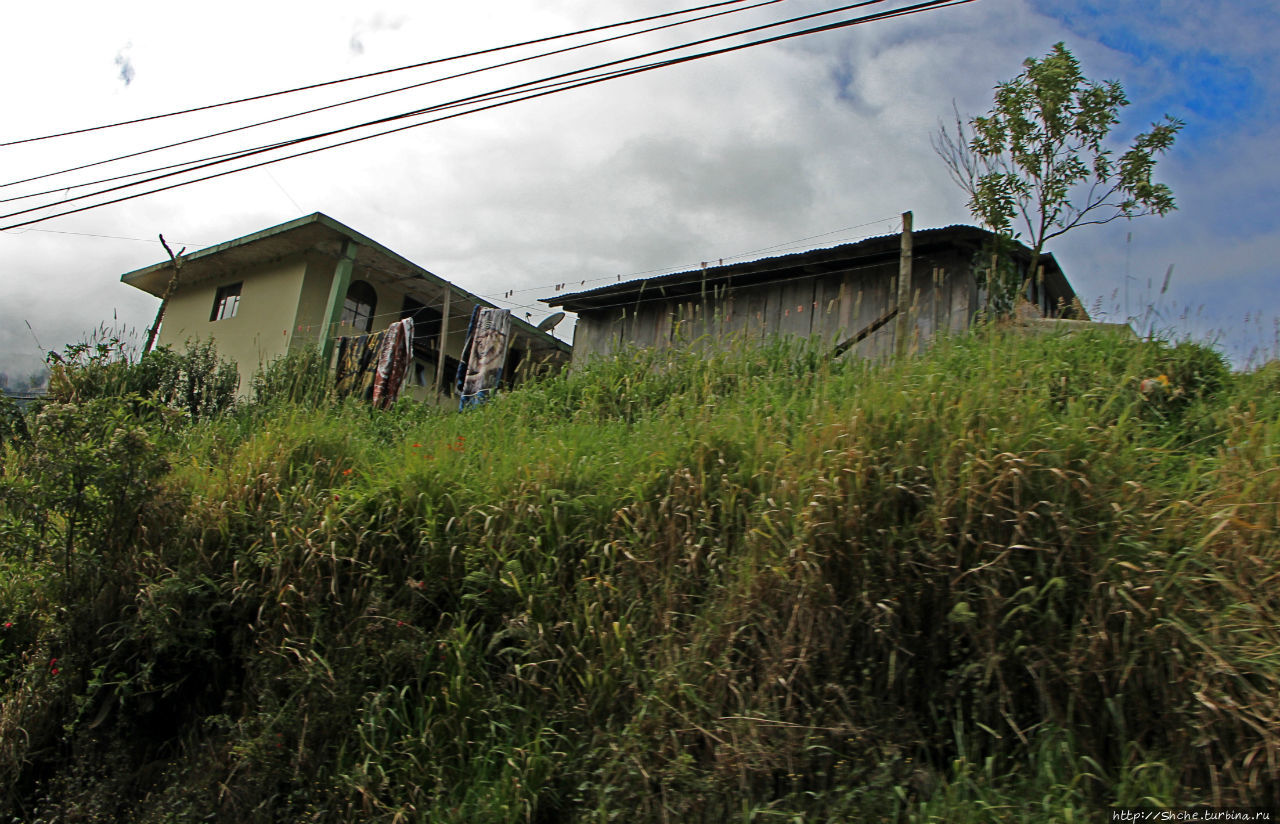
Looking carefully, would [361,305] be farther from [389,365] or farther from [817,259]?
[817,259]

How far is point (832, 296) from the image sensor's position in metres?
8.81

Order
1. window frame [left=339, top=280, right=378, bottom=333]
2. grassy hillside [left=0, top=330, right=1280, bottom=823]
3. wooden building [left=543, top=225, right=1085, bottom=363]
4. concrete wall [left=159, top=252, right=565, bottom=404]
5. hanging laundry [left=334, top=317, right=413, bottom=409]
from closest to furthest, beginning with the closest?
grassy hillside [left=0, top=330, right=1280, bottom=823], wooden building [left=543, top=225, right=1085, bottom=363], hanging laundry [left=334, top=317, right=413, bottom=409], concrete wall [left=159, top=252, right=565, bottom=404], window frame [left=339, top=280, right=378, bottom=333]

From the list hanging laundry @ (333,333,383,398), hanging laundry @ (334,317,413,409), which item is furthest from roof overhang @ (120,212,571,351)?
hanging laundry @ (334,317,413,409)

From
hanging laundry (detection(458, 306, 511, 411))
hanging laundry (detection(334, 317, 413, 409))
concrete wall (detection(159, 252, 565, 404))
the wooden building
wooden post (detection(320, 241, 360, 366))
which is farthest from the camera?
concrete wall (detection(159, 252, 565, 404))

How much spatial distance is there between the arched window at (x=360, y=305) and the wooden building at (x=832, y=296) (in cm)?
542

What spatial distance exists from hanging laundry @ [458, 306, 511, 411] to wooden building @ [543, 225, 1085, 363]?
1276 millimetres

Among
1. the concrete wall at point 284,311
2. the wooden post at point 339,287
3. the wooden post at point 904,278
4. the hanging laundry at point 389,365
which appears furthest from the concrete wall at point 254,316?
the wooden post at point 904,278

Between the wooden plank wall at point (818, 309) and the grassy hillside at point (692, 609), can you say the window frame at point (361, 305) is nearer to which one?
the wooden plank wall at point (818, 309)

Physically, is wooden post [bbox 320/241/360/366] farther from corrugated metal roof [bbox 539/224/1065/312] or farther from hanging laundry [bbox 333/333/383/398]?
corrugated metal roof [bbox 539/224/1065/312]

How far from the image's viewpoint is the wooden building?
774cm

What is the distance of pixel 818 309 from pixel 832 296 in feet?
0.70

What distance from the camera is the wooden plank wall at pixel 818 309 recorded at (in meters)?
7.82

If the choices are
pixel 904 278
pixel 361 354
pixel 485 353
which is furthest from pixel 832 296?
pixel 361 354

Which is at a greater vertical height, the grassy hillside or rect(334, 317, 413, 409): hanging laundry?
rect(334, 317, 413, 409): hanging laundry
